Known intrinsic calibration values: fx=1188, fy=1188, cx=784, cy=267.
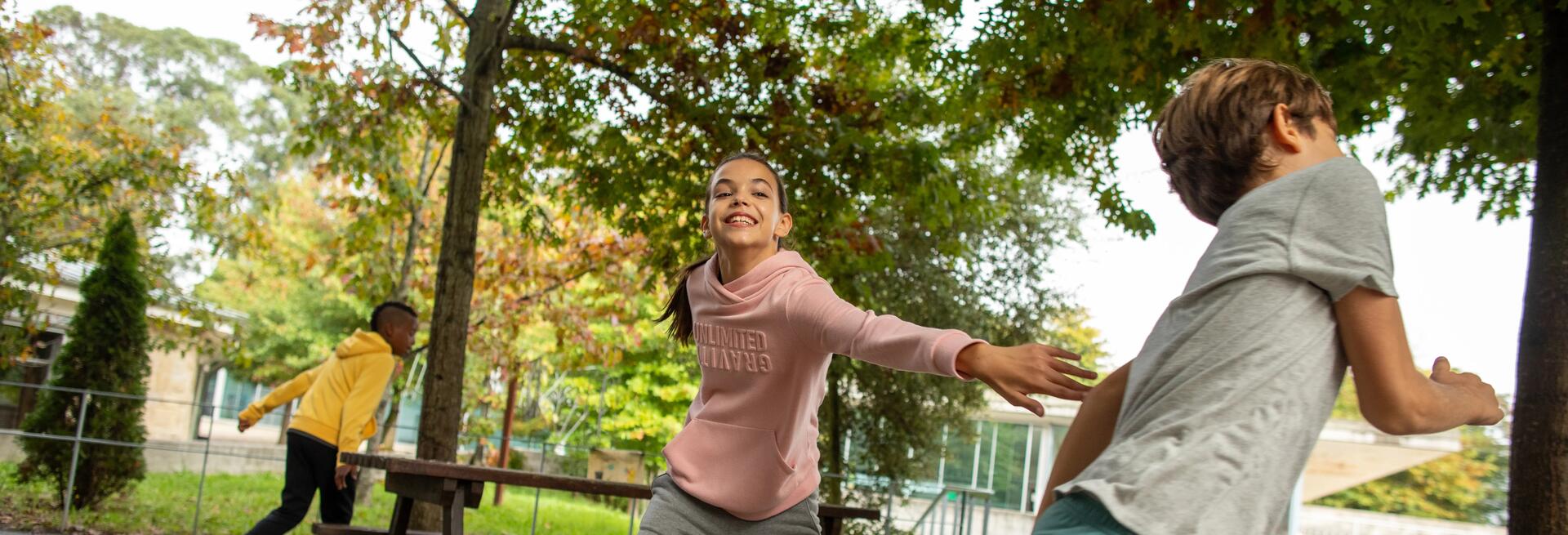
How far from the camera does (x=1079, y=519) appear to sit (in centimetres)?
166

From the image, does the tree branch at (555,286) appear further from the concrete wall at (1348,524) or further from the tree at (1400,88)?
the concrete wall at (1348,524)

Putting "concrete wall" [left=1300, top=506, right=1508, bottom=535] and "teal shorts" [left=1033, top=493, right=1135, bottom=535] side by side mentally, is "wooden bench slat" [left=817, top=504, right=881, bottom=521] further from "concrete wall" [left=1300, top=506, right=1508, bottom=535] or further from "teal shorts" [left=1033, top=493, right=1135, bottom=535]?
"concrete wall" [left=1300, top=506, right=1508, bottom=535]

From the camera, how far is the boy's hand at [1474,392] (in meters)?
1.92

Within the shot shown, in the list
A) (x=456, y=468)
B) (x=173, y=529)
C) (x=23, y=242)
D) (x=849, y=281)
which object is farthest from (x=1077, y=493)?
(x=23, y=242)

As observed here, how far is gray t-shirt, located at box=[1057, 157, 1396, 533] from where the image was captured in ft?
5.24

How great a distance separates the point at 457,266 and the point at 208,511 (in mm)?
6654

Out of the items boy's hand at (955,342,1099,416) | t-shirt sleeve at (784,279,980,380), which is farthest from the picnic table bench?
boy's hand at (955,342,1099,416)

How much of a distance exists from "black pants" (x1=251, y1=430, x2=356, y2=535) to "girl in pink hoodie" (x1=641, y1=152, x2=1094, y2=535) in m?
4.37

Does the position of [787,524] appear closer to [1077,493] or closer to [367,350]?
[1077,493]

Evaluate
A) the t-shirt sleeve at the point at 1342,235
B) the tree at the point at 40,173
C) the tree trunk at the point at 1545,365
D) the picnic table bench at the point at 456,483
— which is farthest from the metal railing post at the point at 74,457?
the t-shirt sleeve at the point at 1342,235

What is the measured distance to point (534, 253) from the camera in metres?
16.8

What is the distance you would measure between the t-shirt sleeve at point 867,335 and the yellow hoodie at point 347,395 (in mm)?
4803

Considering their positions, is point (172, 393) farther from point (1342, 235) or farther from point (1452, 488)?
point (1452, 488)

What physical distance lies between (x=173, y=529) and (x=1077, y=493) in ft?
39.5
